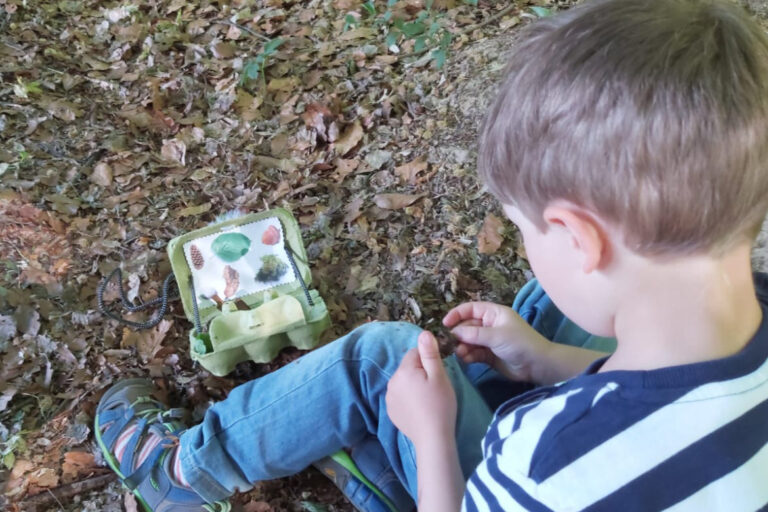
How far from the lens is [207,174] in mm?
2787

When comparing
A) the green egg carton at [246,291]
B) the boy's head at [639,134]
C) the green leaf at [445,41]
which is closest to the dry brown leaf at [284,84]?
the green leaf at [445,41]

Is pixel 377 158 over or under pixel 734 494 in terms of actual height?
under

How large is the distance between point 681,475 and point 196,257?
71.0 inches

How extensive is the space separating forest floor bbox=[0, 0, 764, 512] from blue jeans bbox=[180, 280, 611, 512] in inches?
14.6

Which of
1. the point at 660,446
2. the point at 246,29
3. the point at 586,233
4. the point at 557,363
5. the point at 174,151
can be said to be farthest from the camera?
the point at 246,29

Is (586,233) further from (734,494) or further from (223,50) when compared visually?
(223,50)

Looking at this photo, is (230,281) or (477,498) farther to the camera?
(230,281)

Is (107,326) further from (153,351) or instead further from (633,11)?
(633,11)

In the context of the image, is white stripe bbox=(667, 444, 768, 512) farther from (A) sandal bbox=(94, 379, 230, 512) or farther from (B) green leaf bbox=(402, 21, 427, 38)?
(B) green leaf bbox=(402, 21, 427, 38)

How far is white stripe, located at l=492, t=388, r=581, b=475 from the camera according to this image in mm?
912

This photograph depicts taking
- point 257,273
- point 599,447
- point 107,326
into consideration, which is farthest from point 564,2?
point 599,447

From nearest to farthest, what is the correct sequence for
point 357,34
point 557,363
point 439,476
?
point 439,476, point 557,363, point 357,34

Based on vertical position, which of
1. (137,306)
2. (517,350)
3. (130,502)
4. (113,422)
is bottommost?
(130,502)

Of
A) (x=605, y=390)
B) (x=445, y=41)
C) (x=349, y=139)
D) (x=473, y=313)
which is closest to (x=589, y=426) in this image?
(x=605, y=390)
